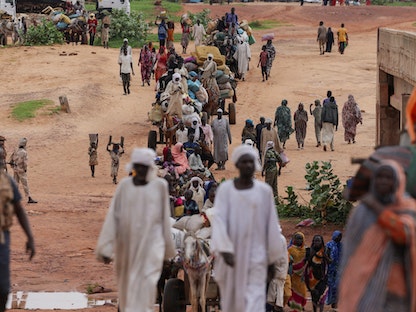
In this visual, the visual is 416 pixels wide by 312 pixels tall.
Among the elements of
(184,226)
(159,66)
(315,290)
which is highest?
(159,66)

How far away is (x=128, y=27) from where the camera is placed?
48656mm

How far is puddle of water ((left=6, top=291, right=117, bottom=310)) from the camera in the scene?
47.9 feet

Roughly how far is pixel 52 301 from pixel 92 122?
59.6ft

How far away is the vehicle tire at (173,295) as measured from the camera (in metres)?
12.5

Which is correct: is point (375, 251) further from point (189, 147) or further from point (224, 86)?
point (224, 86)

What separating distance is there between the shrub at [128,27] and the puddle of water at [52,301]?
3368 cm

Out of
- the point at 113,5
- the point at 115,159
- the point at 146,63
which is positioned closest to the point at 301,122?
the point at 115,159

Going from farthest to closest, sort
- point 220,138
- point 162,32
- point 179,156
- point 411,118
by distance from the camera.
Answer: point 162,32, point 220,138, point 179,156, point 411,118

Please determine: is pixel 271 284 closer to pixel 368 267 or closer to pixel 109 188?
pixel 368 267

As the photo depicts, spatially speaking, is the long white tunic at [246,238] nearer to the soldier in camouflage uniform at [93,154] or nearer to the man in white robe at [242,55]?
the soldier in camouflage uniform at [93,154]

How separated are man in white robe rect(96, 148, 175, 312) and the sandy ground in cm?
507

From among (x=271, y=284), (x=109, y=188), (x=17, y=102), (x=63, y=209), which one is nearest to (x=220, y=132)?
(x=109, y=188)

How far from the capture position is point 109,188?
24609 millimetres

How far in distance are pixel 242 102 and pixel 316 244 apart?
22.5 m
